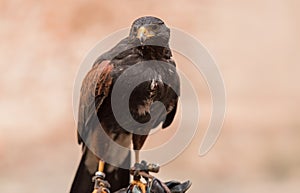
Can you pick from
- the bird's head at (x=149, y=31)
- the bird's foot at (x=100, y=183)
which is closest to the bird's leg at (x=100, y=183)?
the bird's foot at (x=100, y=183)

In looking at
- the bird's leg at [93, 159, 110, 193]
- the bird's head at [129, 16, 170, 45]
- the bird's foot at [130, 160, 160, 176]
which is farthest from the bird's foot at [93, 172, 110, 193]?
the bird's head at [129, 16, 170, 45]

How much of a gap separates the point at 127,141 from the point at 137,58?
0.98 ft

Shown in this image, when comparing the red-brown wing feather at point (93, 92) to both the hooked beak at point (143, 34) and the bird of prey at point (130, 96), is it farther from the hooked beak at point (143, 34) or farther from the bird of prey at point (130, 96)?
the hooked beak at point (143, 34)

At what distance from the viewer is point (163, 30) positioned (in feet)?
6.69

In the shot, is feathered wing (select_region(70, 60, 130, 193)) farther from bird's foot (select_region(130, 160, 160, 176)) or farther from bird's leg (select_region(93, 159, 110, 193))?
bird's foot (select_region(130, 160, 160, 176))

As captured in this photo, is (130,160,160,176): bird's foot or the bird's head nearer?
(130,160,160,176): bird's foot

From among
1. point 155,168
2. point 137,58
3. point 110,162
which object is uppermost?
point 137,58

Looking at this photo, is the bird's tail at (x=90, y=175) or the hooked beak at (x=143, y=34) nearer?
the hooked beak at (x=143, y=34)

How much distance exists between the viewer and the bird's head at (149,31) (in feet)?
6.53

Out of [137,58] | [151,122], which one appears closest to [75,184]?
[151,122]

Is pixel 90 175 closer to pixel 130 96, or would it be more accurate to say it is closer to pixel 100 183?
pixel 100 183

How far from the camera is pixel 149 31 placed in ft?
6.57

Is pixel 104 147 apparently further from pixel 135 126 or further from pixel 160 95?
pixel 160 95

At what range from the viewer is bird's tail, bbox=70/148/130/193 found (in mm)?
2113
